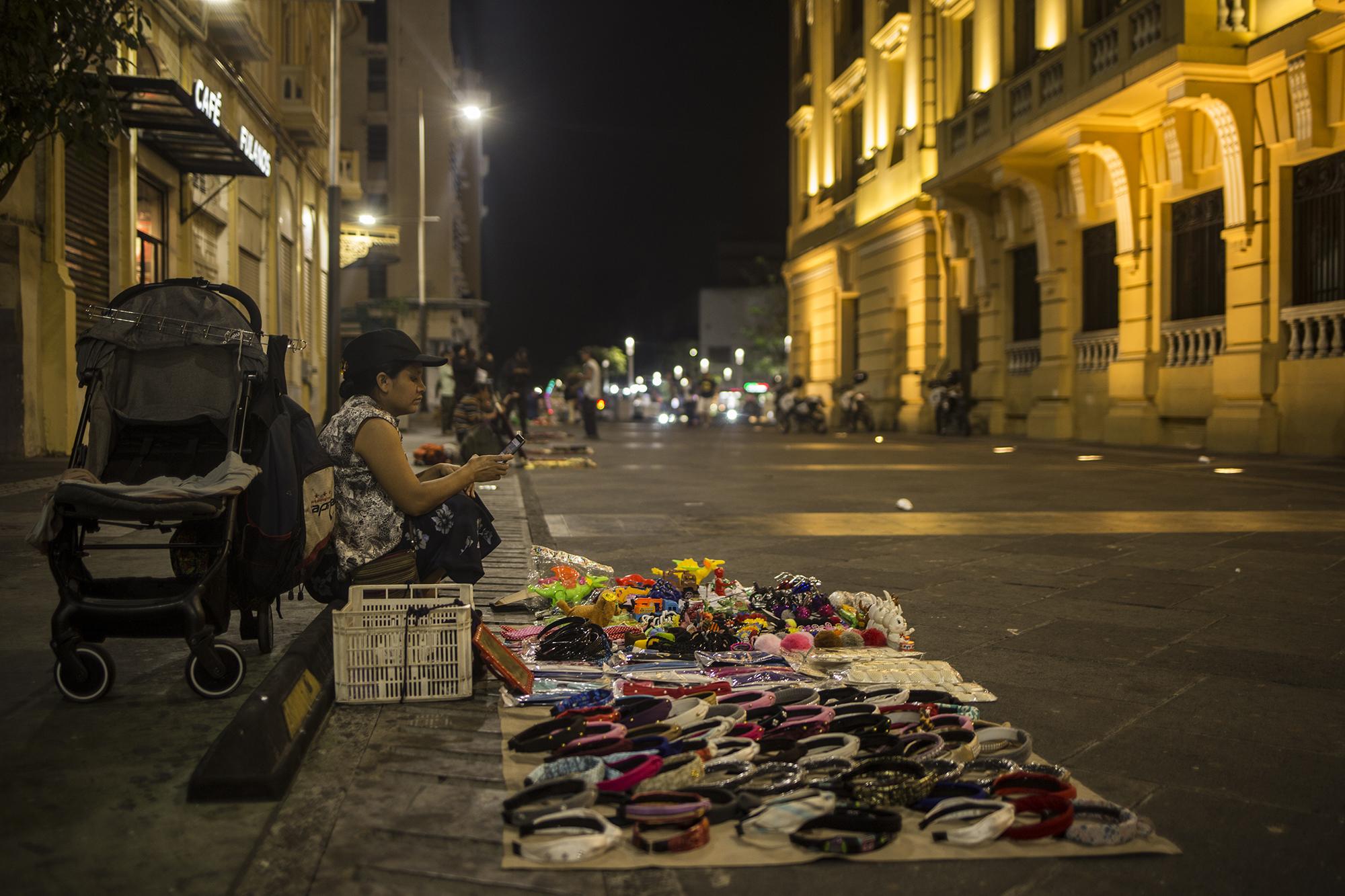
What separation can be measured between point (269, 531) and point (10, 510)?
5108 millimetres

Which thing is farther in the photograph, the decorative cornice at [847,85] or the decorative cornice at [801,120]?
the decorative cornice at [801,120]

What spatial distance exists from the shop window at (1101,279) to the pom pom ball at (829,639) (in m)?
16.7

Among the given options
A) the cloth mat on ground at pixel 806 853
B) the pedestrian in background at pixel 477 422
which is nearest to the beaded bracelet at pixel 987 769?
the cloth mat on ground at pixel 806 853

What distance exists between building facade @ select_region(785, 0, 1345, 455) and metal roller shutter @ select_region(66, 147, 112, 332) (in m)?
14.1

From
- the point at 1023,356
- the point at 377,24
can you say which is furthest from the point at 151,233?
the point at 377,24

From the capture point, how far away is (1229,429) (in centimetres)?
1589

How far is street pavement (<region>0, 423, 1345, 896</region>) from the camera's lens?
2451 millimetres

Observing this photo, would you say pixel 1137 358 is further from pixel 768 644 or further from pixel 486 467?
pixel 486 467

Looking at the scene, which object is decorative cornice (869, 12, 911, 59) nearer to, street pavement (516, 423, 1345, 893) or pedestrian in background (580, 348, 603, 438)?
pedestrian in background (580, 348, 603, 438)

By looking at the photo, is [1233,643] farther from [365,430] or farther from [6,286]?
[6,286]

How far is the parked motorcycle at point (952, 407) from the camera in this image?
24531 mm

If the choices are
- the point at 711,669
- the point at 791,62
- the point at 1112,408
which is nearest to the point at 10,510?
the point at 711,669

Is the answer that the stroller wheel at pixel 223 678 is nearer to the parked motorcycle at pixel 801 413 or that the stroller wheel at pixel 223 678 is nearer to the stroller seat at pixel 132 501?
the stroller seat at pixel 132 501

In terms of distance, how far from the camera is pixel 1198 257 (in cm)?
1767
